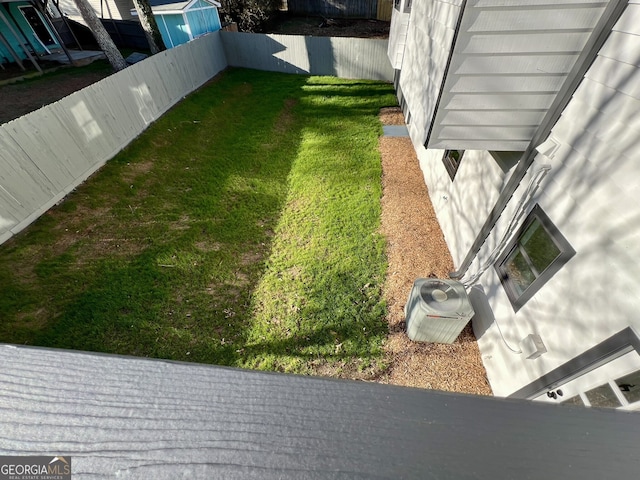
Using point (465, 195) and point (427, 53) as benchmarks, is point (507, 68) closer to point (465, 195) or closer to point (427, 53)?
point (427, 53)

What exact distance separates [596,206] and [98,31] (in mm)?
15616

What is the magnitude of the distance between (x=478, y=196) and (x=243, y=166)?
630cm

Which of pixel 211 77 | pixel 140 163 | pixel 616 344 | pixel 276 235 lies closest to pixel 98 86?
pixel 140 163

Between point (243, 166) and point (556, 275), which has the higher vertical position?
point (556, 275)

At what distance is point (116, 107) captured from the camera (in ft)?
25.8

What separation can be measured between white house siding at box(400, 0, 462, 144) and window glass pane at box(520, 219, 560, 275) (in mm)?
1787

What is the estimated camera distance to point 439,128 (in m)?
3.42

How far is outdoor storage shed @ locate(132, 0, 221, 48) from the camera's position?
43.4 ft

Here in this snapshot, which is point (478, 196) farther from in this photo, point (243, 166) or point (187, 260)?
point (243, 166)

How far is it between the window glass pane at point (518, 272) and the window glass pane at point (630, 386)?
122 cm

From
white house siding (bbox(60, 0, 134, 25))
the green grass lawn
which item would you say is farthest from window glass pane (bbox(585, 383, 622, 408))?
white house siding (bbox(60, 0, 134, 25))

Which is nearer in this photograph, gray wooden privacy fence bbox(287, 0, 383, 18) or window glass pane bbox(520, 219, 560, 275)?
window glass pane bbox(520, 219, 560, 275)

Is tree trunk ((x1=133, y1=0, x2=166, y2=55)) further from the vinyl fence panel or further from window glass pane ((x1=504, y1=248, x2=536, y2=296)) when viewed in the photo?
window glass pane ((x1=504, y1=248, x2=536, y2=296))

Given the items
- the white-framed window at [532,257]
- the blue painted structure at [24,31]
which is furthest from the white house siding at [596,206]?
the blue painted structure at [24,31]
